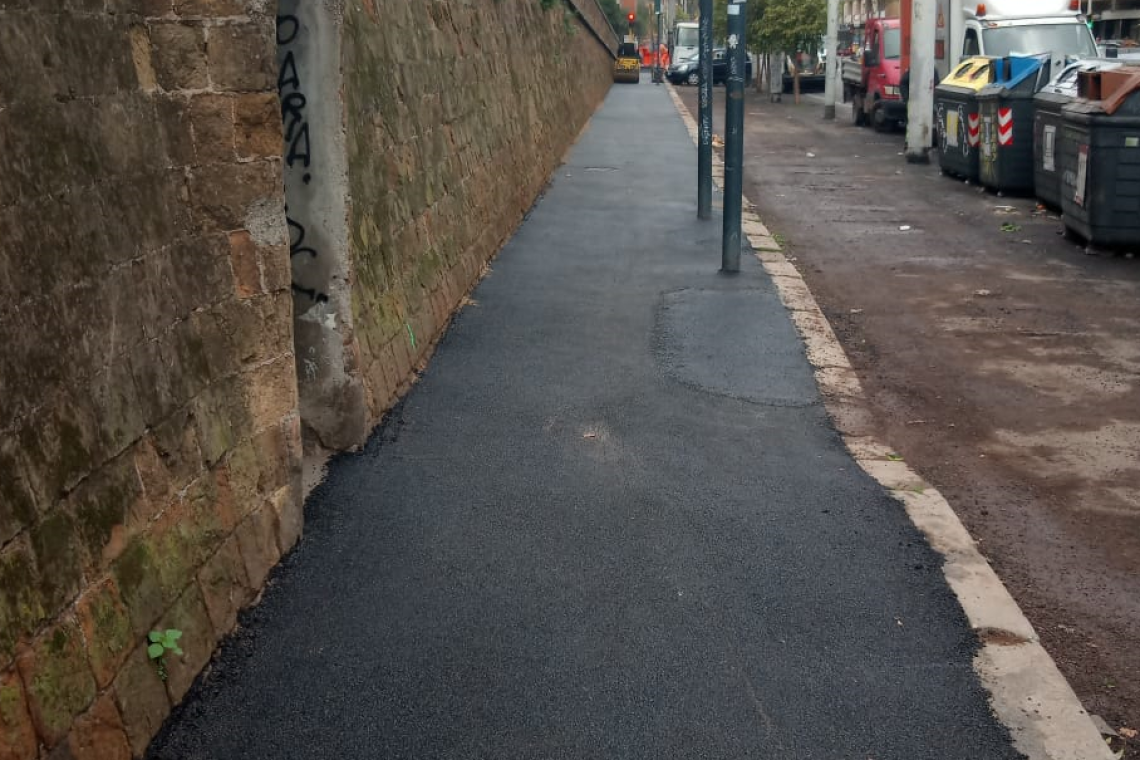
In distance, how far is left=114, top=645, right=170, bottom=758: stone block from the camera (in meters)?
3.54

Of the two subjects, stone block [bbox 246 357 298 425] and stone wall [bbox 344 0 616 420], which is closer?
stone block [bbox 246 357 298 425]

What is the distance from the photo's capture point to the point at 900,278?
37.1 ft

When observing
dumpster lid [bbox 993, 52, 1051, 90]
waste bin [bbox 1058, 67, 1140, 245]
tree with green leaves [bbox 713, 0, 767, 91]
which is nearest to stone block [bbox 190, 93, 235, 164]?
waste bin [bbox 1058, 67, 1140, 245]

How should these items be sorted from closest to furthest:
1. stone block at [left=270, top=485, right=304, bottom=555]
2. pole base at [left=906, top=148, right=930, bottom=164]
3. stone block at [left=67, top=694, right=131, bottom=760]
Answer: stone block at [left=67, top=694, right=131, bottom=760] < stone block at [left=270, top=485, right=304, bottom=555] < pole base at [left=906, top=148, right=930, bottom=164]

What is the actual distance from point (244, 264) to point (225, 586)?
116 centimetres

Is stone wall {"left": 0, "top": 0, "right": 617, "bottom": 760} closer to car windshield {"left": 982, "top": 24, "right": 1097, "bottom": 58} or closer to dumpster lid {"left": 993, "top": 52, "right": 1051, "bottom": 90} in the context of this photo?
dumpster lid {"left": 993, "top": 52, "right": 1051, "bottom": 90}

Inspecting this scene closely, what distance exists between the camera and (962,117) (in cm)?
1795

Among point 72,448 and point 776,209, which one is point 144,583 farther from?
point 776,209

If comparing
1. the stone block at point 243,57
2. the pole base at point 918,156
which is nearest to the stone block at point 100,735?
the stone block at point 243,57

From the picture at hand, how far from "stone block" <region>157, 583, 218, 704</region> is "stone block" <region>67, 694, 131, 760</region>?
1.08 feet

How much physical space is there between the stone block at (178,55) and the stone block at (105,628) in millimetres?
1673

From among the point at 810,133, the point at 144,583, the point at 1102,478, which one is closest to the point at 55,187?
the point at 144,583

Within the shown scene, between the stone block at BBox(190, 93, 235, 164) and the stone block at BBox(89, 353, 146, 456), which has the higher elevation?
the stone block at BBox(190, 93, 235, 164)

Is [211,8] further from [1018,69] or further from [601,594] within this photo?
[1018,69]
